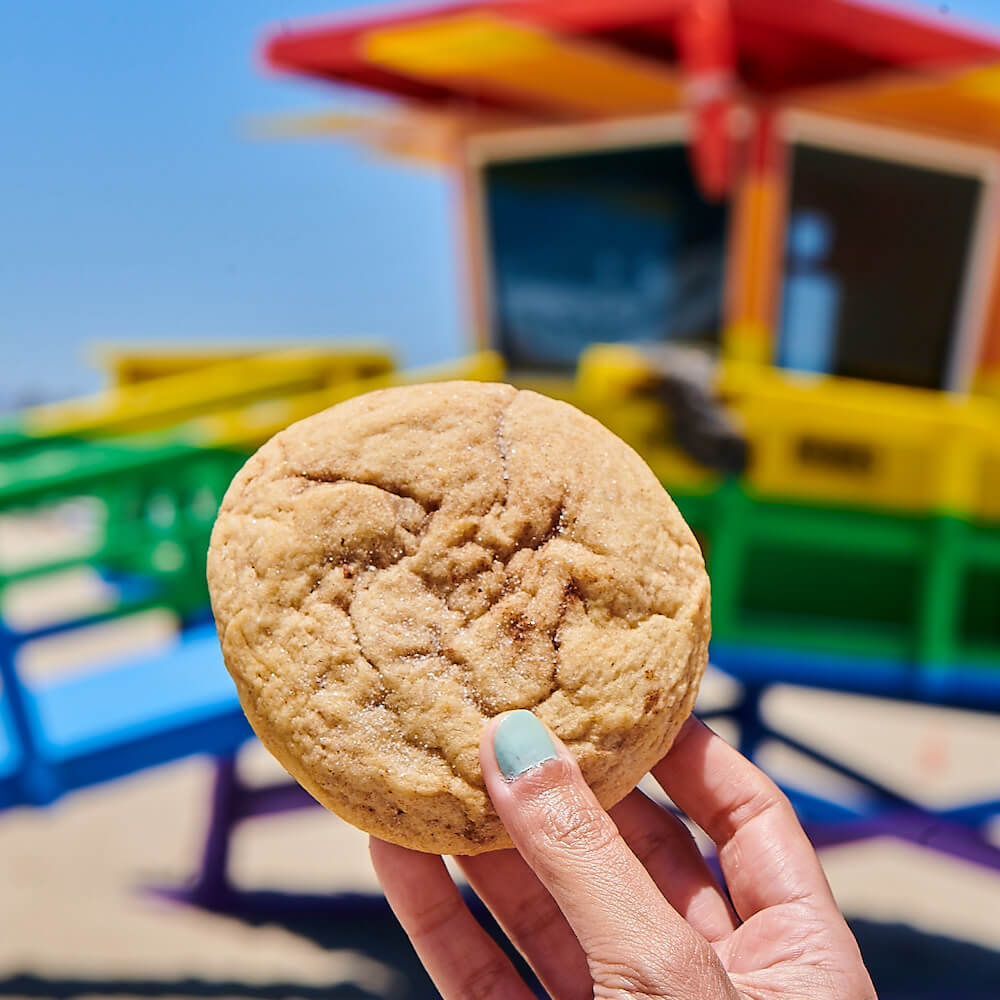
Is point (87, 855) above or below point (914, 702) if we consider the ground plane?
below

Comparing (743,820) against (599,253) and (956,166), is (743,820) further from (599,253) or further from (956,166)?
(956,166)

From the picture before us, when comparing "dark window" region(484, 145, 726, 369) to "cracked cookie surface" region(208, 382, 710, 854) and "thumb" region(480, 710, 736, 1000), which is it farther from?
"thumb" region(480, 710, 736, 1000)

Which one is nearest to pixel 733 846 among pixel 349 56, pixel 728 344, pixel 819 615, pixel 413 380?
pixel 413 380

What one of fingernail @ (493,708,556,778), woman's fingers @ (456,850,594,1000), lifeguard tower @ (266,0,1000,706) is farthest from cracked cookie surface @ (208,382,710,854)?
lifeguard tower @ (266,0,1000,706)

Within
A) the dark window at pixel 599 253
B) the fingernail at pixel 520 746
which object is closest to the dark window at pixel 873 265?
the dark window at pixel 599 253

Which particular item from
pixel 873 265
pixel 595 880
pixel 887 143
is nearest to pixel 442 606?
pixel 595 880

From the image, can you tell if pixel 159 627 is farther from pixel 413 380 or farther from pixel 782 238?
pixel 782 238
